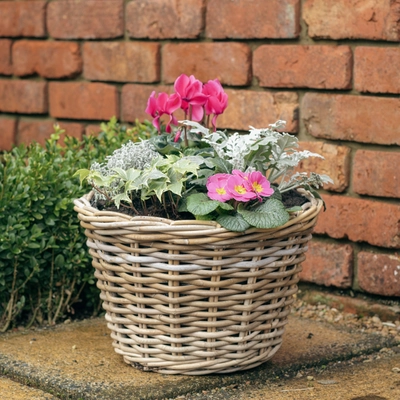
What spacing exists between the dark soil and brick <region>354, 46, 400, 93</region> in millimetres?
622

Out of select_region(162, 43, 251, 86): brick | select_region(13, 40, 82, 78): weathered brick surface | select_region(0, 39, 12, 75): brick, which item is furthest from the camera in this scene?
select_region(0, 39, 12, 75): brick

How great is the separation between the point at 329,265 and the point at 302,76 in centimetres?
69

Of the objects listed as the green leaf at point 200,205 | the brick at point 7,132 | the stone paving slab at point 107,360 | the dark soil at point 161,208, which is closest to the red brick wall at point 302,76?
the stone paving slab at point 107,360

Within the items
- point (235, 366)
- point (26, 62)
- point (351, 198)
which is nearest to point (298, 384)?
point (235, 366)

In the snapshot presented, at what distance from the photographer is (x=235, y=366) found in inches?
91.0

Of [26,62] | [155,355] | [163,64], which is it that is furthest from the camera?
[26,62]

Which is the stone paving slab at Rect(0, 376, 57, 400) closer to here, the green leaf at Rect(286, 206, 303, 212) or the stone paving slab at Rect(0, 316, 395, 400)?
Answer: the stone paving slab at Rect(0, 316, 395, 400)

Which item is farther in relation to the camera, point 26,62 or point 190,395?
point 26,62

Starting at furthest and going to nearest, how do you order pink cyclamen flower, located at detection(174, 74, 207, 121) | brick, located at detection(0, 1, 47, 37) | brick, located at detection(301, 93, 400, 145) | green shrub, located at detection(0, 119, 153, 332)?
brick, located at detection(0, 1, 47, 37) → brick, located at detection(301, 93, 400, 145) → green shrub, located at detection(0, 119, 153, 332) → pink cyclamen flower, located at detection(174, 74, 207, 121)

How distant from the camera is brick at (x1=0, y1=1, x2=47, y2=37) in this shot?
3.92 metres

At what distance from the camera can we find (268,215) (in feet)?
6.93

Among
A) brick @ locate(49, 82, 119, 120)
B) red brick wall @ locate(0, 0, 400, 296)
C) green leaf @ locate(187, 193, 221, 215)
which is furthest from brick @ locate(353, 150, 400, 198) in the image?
brick @ locate(49, 82, 119, 120)

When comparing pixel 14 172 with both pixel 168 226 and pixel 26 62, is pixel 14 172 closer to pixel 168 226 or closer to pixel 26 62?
pixel 168 226

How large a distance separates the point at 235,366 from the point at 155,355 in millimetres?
222
